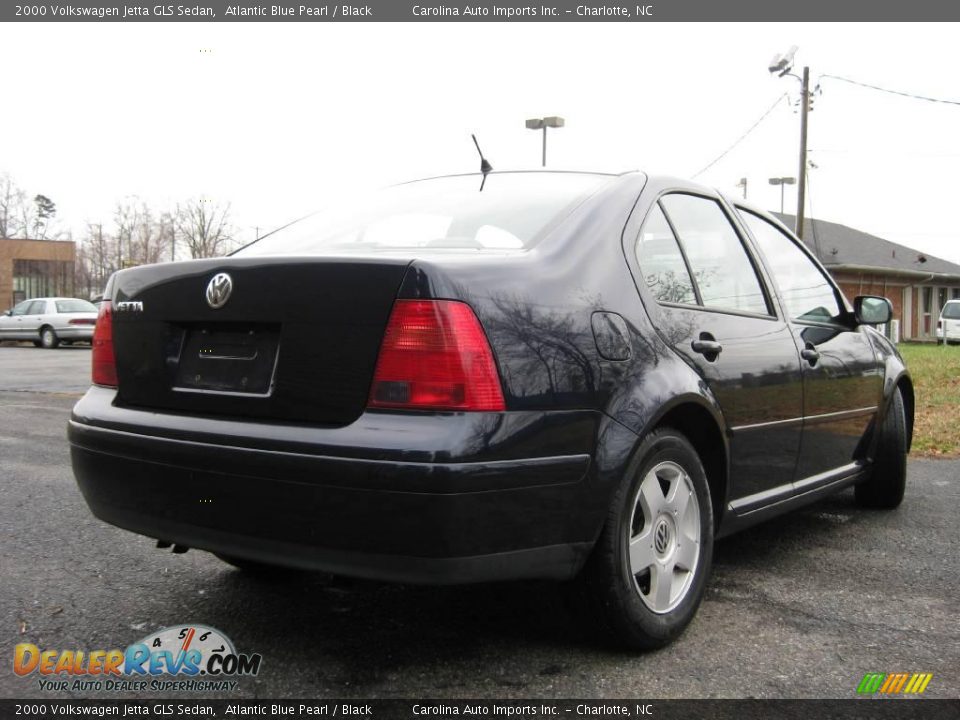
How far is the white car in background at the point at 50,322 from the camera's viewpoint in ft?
86.6

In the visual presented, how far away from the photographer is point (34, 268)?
60.6 metres

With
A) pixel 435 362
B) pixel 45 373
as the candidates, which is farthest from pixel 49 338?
pixel 435 362

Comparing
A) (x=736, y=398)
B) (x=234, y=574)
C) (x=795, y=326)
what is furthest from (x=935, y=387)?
(x=234, y=574)

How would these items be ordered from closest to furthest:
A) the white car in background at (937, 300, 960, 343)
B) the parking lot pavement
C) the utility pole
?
the parking lot pavement, the utility pole, the white car in background at (937, 300, 960, 343)

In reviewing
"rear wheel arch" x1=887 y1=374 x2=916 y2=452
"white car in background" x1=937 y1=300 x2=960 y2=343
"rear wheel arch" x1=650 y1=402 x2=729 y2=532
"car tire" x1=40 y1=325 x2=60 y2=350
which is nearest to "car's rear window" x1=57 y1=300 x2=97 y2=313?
"car tire" x1=40 y1=325 x2=60 y2=350

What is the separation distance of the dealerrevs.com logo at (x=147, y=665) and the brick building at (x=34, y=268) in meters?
63.6

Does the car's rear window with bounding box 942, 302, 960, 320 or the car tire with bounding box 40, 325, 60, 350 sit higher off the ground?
the car's rear window with bounding box 942, 302, 960, 320

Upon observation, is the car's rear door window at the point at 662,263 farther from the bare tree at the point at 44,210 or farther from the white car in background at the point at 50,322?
the bare tree at the point at 44,210

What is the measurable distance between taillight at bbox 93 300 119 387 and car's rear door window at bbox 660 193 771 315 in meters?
1.94

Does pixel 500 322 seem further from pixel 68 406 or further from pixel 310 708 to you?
pixel 68 406

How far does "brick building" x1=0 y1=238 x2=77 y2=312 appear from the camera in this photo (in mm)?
59656

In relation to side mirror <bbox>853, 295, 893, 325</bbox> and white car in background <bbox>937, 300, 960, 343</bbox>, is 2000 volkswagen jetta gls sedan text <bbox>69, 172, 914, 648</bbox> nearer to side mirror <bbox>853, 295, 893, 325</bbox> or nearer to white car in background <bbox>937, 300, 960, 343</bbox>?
side mirror <bbox>853, 295, 893, 325</bbox>

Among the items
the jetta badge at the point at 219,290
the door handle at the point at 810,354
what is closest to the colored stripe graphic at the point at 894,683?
the door handle at the point at 810,354

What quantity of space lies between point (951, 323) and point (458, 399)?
1312 inches
